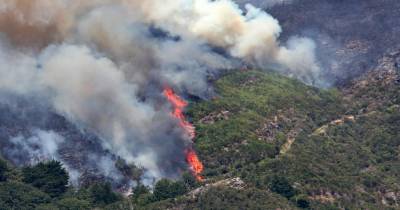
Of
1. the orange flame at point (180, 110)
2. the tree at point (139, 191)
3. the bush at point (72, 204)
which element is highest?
the orange flame at point (180, 110)

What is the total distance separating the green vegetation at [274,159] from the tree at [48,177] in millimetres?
157

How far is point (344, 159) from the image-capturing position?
163 metres

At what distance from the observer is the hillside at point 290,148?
14550 cm

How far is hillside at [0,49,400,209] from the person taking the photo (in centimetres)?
14550

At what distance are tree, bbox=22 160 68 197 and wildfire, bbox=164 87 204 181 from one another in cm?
2142

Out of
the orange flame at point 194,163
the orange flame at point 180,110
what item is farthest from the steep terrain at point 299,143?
the orange flame at point 180,110

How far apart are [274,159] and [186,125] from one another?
2019 cm

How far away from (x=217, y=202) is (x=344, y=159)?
1255 inches

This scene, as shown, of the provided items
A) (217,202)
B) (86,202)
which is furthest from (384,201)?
(86,202)

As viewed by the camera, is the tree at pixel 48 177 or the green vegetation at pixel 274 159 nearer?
the green vegetation at pixel 274 159

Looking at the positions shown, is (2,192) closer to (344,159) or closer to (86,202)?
(86,202)

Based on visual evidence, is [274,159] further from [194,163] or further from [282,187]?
[194,163]

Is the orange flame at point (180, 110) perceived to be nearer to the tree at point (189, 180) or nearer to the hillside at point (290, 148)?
the hillside at point (290, 148)

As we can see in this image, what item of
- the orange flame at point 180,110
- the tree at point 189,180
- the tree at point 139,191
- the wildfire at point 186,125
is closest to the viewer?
the tree at point 139,191
